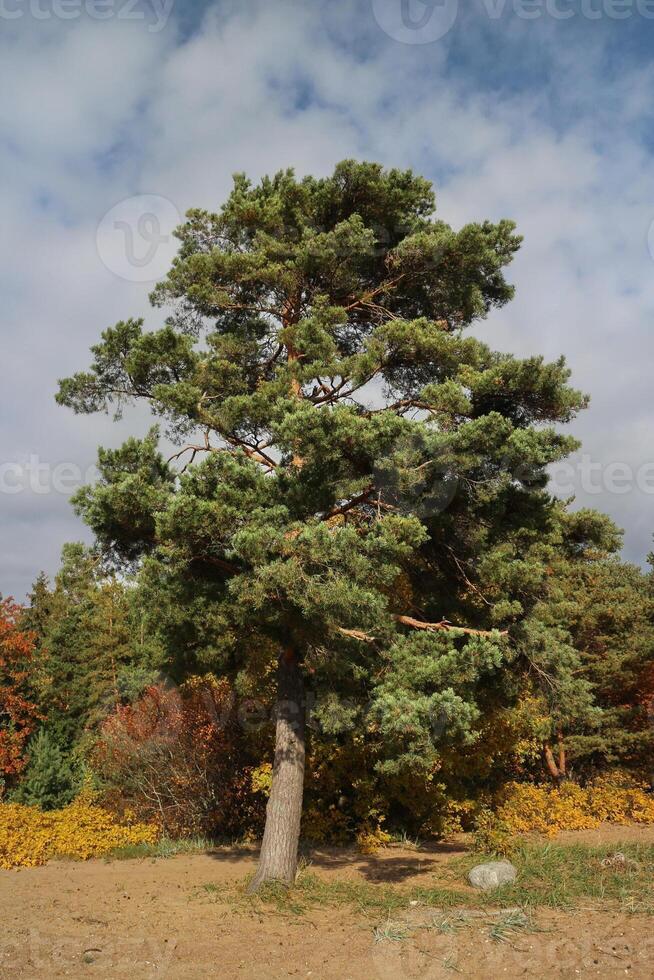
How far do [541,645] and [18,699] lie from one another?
19747mm

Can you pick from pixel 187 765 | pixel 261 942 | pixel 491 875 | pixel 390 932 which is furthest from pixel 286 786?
pixel 187 765

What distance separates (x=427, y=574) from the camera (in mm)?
10672

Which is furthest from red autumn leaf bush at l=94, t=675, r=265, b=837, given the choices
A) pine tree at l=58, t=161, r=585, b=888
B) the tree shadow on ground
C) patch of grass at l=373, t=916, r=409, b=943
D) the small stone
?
patch of grass at l=373, t=916, r=409, b=943

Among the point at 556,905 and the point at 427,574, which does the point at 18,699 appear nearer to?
the point at 427,574

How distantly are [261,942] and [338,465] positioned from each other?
5.35 meters

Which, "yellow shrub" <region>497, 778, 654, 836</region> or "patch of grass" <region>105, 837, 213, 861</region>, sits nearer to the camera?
"patch of grass" <region>105, 837, 213, 861</region>

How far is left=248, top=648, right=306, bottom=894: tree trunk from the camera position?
28.8 feet

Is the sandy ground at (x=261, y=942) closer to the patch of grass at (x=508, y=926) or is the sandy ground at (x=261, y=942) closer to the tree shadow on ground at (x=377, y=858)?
the patch of grass at (x=508, y=926)

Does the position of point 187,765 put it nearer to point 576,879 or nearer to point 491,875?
point 491,875

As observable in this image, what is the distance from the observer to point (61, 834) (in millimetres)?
12594

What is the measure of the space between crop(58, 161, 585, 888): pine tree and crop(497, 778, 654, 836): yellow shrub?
5.97 m

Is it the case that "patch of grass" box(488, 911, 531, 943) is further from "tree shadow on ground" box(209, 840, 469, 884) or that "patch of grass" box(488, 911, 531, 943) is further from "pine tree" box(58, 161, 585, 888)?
"tree shadow on ground" box(209, 840, 469, 884)

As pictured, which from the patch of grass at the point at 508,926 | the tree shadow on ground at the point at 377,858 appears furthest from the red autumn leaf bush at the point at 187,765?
the patch of grass at the point at 508,926

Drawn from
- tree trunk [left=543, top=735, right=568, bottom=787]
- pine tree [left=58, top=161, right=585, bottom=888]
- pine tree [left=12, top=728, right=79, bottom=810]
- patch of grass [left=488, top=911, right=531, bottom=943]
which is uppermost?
pine tree [left=58, top=161, right=585, bottom=888]
